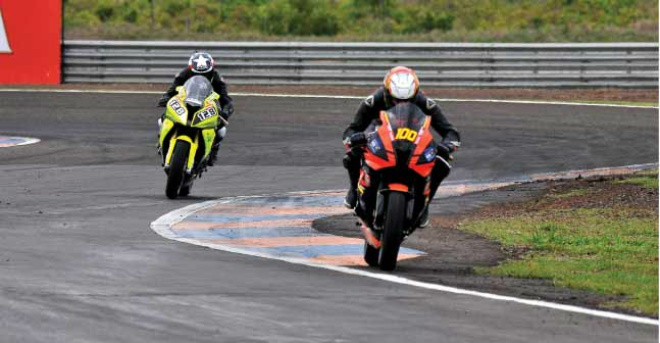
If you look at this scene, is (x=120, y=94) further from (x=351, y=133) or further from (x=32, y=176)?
(x=351, y=133)

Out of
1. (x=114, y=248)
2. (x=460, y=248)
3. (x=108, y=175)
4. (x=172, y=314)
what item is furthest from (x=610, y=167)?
(x=172, y=314)

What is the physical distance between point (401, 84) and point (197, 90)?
5.62m

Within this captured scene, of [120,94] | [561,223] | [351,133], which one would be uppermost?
[351,133]

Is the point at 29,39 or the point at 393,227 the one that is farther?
the point at 29,39

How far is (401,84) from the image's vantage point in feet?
35.7

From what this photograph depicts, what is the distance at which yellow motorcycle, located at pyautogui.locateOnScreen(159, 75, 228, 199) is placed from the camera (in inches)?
618

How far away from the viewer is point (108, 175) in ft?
59.2

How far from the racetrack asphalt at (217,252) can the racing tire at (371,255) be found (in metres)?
0.51

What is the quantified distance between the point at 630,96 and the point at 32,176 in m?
17.0

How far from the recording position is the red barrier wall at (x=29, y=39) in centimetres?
3158

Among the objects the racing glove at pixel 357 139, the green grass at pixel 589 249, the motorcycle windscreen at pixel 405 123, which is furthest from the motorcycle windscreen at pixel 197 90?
the motorcycle windscreen at pixel 405 123

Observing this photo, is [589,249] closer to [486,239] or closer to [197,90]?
[486,239]

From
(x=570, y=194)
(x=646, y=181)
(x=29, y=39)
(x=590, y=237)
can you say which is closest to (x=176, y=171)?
(x=570, y=194)

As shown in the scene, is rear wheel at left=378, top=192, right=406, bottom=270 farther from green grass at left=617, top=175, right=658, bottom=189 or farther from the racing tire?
green grass at left=617, top=175, right=658, bottom=189
